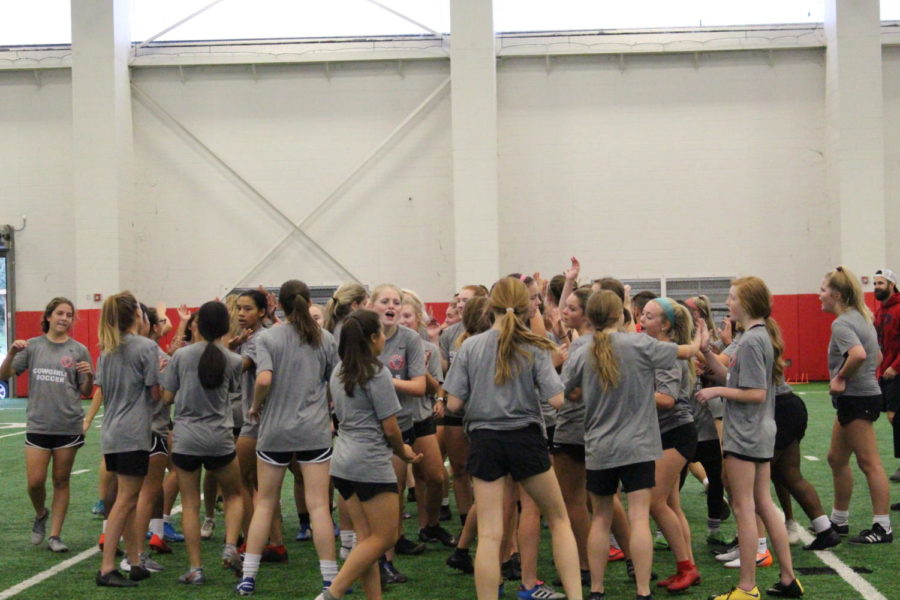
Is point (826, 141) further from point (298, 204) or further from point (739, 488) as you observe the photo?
point (739, 488)

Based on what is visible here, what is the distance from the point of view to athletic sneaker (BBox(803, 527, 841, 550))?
6.53 m

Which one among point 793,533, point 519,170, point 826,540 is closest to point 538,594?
point 826,540

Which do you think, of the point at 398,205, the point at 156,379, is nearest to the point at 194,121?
the point at 398,205

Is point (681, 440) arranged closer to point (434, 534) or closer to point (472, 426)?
point (472, 426)

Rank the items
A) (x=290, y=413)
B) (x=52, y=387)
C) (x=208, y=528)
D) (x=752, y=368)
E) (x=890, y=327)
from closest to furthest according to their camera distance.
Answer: (x=752, y=368)
(x=290, y=413)
(x=52, y=387)
(x=208, y=528)
(x=890, y=327)

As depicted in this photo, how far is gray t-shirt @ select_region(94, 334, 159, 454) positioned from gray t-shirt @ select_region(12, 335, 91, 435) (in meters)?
0.95

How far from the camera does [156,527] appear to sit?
7164 mm

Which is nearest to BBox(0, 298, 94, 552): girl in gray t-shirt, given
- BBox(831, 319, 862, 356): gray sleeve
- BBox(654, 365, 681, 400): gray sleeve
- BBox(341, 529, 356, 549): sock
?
BBox(341, 529, 356, 549): sock

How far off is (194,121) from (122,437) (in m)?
15.6

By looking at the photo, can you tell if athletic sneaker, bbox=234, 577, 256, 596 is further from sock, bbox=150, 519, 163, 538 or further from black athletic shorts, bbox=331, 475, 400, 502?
sock, bbox=150, 519, 163, 538

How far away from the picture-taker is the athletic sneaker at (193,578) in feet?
20.0

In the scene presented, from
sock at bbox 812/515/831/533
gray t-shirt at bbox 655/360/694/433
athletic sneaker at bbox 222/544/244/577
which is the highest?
gray t-shirt at bbox 655/360/694/433

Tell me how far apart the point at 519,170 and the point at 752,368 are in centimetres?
1542

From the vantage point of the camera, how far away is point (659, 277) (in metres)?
20.4
